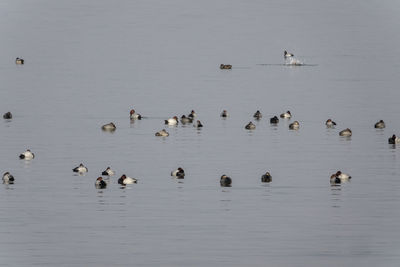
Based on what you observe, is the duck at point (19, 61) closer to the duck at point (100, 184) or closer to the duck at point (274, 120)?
the duck at point (274, 120)

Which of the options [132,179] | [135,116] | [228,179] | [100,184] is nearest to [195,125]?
[135,116]

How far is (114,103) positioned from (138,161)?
40.5 m

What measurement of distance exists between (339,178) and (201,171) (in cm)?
863

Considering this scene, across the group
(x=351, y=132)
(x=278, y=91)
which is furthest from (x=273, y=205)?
(x=278, y=91)

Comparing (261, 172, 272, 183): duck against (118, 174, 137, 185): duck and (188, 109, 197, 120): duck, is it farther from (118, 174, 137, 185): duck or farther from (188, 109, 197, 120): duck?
(188, 109, 197, 120): duck

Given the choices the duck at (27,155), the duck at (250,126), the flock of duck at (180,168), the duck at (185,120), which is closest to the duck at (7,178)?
the flock of duck at (180,168)

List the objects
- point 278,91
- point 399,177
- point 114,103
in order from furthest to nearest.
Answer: point 278,91, point 114,103, point 399,177

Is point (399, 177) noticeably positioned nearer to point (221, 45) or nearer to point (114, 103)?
point (114, 103)

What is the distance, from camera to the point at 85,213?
183ft

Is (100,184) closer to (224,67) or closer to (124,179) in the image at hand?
(124,179)

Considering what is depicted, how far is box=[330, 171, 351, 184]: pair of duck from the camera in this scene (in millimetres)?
65625

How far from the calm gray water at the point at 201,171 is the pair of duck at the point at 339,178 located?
0.43 metres

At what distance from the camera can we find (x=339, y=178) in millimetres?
66000

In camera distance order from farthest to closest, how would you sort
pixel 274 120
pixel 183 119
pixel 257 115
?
pixel 257 115 → pixel 274 120 → pixel 183 119
